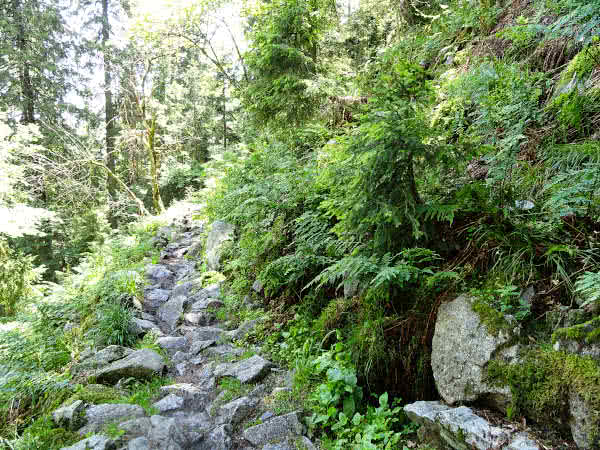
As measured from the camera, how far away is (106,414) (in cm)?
367

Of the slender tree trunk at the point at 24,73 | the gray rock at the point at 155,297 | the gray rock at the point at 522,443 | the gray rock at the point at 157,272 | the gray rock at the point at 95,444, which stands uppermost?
the slender tree trunk at the point at 24,73

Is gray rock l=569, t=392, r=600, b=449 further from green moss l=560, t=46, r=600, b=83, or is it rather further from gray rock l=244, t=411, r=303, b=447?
green moss l=560, t=46, r=600, b=83

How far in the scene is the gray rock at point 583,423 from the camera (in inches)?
74.7

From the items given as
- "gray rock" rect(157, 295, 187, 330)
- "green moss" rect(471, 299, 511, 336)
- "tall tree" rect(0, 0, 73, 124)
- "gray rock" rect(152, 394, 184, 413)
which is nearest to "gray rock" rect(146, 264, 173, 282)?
"gray rock" rect(157, 295, 187, 330)

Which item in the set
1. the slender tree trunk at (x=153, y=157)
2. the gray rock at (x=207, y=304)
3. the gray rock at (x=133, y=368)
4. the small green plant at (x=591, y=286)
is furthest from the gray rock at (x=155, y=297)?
the slender tree trunk at (x=153, y=157)

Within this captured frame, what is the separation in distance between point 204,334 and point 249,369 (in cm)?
169

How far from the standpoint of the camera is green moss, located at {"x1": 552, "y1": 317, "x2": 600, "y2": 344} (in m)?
2.11

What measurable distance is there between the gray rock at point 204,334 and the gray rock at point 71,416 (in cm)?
190

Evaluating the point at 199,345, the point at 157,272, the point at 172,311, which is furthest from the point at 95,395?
the point at 157,272

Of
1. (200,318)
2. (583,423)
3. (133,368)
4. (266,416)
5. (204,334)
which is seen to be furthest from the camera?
(200,318)

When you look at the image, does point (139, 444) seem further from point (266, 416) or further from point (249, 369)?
point (249, 369)

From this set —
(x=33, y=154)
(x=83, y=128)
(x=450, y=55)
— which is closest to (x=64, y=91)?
(x=83, y=128)

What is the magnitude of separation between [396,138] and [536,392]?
198cm

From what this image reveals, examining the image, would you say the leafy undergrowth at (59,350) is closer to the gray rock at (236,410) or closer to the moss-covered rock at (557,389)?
the gray rock at (236,410)
